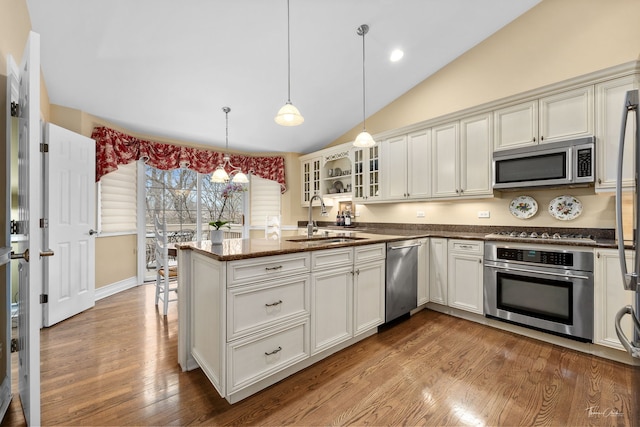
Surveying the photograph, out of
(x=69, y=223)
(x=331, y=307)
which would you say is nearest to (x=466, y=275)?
(x=331, y=307)

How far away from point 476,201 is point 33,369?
13.1 ft

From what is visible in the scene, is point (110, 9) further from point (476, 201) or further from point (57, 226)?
point (476, 201)

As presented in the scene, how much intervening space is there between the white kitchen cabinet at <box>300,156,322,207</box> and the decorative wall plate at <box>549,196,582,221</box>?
Result: 3310 mm

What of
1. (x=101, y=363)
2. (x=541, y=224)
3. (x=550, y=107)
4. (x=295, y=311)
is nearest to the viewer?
(x=295, y=311)

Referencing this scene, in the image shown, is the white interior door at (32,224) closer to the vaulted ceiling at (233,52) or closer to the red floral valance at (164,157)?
the vaulted ceiling at (233,52)

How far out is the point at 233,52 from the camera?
300 cm

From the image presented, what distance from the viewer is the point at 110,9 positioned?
2.32 meters

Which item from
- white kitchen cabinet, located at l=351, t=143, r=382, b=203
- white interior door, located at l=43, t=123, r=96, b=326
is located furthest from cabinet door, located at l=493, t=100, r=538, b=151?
white interior door, located at l=43, t=123, r=96, b=326

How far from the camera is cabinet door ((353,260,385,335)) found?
2385 millimetres

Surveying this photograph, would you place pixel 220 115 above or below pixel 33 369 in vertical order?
above

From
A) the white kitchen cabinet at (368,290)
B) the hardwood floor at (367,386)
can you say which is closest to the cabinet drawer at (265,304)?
the hardwood floor at (367,386)

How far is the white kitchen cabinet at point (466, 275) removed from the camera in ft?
9.48

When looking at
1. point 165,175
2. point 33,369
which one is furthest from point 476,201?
point 165,175

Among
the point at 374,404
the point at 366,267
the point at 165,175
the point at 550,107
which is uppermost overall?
the point at 550,107
